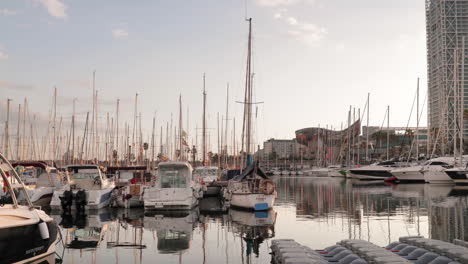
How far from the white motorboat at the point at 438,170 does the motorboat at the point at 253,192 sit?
3968cm

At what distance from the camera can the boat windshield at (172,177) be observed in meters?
36.1

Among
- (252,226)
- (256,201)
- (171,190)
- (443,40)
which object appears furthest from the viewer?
(443,40)

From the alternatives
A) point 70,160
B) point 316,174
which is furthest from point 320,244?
point 316,174

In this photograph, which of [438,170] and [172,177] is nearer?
[172,177]

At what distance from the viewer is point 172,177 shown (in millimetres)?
36250

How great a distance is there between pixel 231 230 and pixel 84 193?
14555 mm

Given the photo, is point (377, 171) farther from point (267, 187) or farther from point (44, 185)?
point (44, 185)

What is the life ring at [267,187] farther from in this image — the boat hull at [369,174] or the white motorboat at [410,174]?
the boat hull at [369,174]

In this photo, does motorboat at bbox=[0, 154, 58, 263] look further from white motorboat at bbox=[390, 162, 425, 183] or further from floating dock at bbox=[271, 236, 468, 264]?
white motorboat at bbox=[390, 162, 425, 183]

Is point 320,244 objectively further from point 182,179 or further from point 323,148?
point 323,148

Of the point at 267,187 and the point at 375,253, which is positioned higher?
the point at 267,187

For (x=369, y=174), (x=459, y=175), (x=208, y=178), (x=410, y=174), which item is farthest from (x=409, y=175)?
(x=208, y=178)

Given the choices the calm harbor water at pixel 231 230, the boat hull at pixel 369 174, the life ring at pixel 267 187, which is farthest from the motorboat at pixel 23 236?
the boat hull at pixel 369 174

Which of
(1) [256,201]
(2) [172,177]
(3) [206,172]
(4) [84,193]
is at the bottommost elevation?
(1) [256,201]
